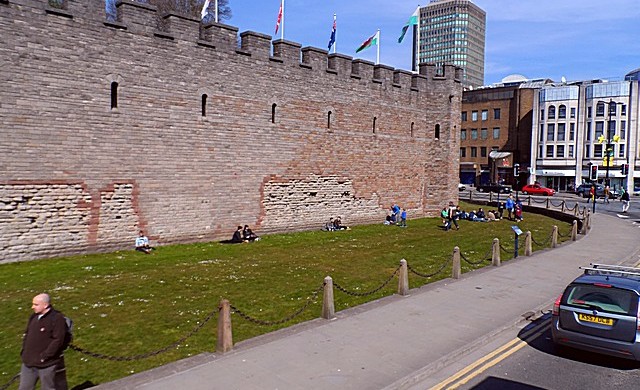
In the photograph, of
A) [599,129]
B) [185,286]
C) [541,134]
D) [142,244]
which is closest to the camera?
[185,286]

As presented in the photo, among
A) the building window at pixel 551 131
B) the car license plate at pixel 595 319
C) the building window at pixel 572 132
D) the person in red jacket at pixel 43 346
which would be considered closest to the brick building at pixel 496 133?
the building window at pixel 551 131

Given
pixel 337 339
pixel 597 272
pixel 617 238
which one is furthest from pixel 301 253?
pixel 617 238

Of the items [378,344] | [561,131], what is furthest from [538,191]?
[378,344]

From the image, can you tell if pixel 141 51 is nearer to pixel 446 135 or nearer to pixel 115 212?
pixel 115 212

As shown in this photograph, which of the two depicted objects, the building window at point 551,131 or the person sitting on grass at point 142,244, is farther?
the building window at point 551,131

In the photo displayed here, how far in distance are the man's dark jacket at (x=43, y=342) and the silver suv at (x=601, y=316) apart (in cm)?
797

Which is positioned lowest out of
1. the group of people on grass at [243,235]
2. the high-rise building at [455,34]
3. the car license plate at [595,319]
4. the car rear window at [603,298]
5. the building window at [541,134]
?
the group of people on grass at [243,235]

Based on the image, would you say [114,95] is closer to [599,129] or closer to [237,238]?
[237,238]

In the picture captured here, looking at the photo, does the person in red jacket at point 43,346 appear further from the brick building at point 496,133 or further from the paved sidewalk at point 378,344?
the brick building at point 496,133

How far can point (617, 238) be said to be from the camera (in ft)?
77.6

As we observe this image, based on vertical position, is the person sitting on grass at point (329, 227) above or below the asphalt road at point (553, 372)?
above

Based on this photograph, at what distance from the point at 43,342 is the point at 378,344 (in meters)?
5.37

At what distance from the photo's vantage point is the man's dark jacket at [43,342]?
6.02 meters

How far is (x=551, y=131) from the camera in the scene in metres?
67.0
